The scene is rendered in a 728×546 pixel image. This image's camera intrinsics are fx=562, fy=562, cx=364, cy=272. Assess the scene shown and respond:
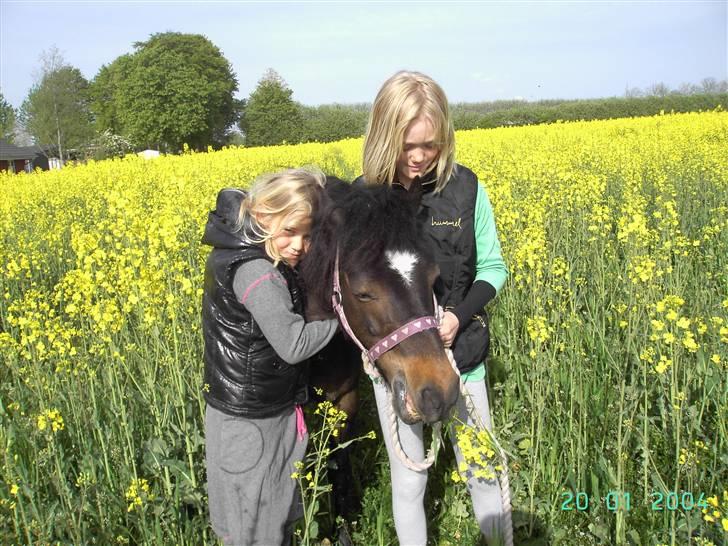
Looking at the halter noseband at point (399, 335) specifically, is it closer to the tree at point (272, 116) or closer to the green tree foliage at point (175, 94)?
the tree at point (272, 116)

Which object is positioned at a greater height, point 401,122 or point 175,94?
point 175,94

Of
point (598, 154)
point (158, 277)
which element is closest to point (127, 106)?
point (598, 154)

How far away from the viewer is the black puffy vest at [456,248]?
228cm

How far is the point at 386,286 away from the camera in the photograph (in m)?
1.95

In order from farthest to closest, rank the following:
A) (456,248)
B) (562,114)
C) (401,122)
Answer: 1. (562,114)
2. (456,248)
3. (401,122)

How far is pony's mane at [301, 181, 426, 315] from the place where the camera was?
6.46 feet

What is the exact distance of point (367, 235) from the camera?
1.97 m

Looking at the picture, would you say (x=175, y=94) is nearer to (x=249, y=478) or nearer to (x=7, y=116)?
(x=7, y=116)

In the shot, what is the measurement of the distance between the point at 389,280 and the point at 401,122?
2.20 feet

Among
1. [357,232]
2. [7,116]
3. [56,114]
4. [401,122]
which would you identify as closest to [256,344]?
[357,232]

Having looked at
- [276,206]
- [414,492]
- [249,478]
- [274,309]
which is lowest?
[414,492]

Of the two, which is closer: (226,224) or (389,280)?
(389,280)

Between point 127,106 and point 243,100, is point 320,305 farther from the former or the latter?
point 243,100

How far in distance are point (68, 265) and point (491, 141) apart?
1367 cm
